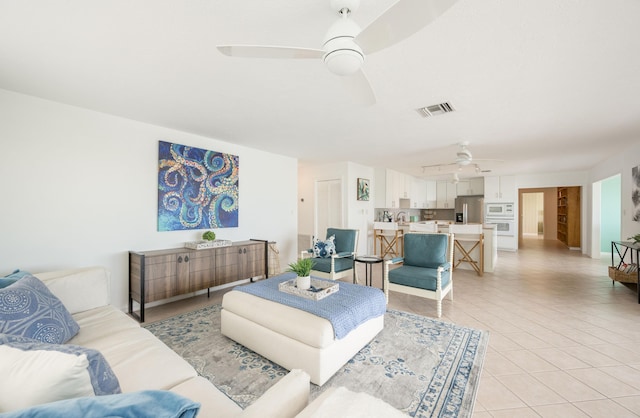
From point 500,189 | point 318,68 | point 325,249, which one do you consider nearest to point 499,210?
point 500,189

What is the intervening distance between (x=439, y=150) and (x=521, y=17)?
350 cm

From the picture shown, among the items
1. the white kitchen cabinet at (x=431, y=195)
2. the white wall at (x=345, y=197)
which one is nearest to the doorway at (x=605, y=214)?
the white kitchen cabinet at (x=431, y=195)

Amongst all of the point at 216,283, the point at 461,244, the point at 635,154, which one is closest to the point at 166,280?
the point at 216,283

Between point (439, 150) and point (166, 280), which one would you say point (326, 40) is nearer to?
point (166, 280)

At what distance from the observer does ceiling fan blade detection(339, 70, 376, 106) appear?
163cm

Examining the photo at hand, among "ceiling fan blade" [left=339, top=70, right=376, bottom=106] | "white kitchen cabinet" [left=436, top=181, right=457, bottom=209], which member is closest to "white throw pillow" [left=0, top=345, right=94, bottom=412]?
"ceiling fan blade" [left=339, top=70, right=376, bottom=106]

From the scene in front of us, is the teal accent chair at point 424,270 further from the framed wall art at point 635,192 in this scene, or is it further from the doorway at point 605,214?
the doorway at point 605,214

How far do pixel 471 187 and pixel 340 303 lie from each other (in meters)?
8.40

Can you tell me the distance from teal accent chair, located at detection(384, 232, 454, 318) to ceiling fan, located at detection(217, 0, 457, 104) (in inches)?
102

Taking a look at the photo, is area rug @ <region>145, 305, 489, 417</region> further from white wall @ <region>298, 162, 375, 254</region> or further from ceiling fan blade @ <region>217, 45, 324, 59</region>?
white wall @ <region>298, 162, 375, 254</region>

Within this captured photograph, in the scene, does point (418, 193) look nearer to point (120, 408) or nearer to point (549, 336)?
point (549, 336)

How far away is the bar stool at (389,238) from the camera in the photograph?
611 centimetres

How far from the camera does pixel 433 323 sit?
2943mm

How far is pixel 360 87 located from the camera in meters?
1.73
